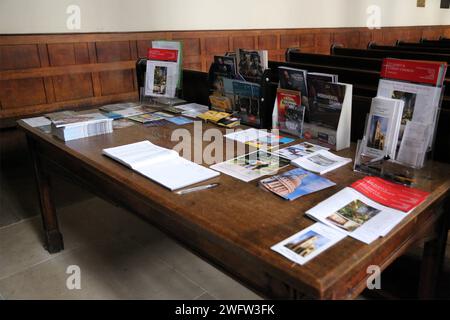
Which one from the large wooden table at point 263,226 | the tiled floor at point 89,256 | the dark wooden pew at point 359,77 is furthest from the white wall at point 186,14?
the dark wooden pew at point 359,77

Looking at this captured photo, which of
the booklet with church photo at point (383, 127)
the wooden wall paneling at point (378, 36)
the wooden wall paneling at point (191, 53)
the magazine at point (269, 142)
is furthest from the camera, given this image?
the wooden wall paneling at point (378, 36)

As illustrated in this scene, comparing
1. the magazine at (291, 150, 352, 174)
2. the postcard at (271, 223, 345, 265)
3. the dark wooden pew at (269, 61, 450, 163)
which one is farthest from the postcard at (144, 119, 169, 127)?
the postcard at (271, 223, 345, 265)

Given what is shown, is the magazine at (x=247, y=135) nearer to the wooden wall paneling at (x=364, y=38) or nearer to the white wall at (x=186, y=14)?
the white wall at (x=186, y=14)

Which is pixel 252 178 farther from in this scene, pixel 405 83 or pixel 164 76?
pixel 164 76

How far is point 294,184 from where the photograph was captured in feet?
4.06

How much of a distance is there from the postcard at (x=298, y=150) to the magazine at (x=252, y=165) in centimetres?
4

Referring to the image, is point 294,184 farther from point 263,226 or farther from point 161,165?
point 161,165

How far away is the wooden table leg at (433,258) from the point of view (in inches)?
51.8

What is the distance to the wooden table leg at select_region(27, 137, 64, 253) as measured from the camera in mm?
2119

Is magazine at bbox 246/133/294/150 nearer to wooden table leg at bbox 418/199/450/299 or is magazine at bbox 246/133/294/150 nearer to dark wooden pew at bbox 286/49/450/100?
wooden table leg at bbox 418/199/450/299

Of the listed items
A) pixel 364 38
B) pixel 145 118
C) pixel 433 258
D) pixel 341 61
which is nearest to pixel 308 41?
pixel 364 38

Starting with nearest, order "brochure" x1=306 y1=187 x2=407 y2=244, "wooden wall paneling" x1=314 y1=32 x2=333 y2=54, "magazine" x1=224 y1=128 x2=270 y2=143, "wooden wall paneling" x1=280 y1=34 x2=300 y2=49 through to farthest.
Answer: "brochure" x1=306 y1=187 x2=407 y2=244 → "magazine" x1=224 y1=128 x2=270 y2=143 → "wooden wall paneling" x1=280 y1=34 x2=300 y2=49 → "wooden wall paneling" x1=314 y1=32 x2=333 y2=54

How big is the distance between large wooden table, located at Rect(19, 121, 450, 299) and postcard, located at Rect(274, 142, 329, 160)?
125mm
